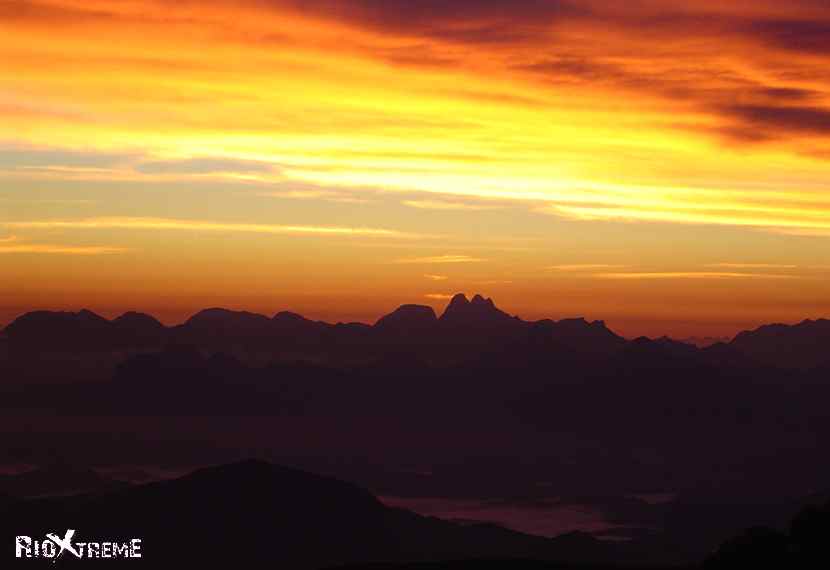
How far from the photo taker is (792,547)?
151250mm

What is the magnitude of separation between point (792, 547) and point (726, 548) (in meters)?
15.9

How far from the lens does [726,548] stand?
166 meters

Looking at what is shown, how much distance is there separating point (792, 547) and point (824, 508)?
7288 mm

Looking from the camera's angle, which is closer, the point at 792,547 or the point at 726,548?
the point at 792,547

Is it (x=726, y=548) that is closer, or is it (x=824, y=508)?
(x=824, y=508)

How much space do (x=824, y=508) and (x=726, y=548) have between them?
16.0 meters

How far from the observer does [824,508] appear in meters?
155
